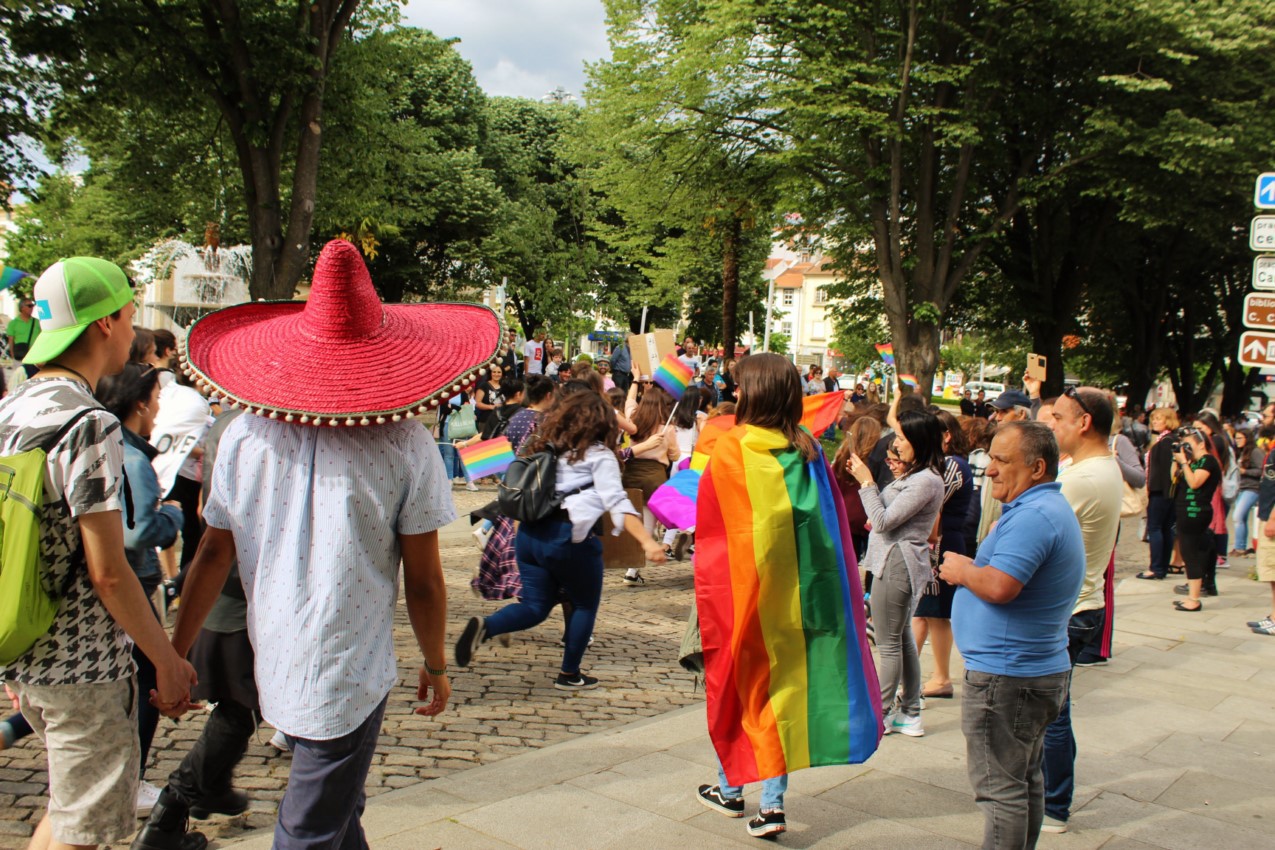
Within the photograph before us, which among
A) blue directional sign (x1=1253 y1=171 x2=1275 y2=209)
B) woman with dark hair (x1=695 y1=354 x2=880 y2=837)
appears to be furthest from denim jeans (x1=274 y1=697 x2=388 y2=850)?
blue directional sign (x1=1253 y1=171 x2=1275 y2=209)

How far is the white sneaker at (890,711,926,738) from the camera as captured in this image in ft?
18.2

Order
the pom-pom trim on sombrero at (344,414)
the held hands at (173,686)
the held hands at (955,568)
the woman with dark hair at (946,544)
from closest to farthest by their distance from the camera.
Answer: the pom-pom trim on sombrero at (344,414) < the held hands at (173,686) < the held hands at (955,568) < the woman with dark hair at (946,544)

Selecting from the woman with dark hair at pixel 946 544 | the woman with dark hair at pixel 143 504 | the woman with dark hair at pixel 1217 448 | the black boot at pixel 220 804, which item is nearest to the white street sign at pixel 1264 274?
the woman with dark hair at pixel 1217 448

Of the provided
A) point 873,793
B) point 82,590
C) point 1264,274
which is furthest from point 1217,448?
point 82,590

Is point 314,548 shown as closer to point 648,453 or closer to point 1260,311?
point 648,453

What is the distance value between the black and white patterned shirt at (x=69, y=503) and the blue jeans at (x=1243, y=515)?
1392 cm

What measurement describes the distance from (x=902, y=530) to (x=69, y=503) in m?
3.94

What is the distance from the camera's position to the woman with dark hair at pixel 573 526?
5.82 meters

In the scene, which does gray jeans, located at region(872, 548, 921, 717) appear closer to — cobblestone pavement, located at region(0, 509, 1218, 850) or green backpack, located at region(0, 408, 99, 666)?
cobblestone pavement, located at region(0, 509, 1218, 850)

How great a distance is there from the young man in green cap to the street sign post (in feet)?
30.0

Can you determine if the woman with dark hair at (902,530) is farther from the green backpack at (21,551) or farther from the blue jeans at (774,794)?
the green backpack at (21,551)

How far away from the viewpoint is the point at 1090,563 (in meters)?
4.50

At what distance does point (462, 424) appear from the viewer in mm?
13859

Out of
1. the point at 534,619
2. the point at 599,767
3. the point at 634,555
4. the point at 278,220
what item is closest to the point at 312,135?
the point at 278,220
